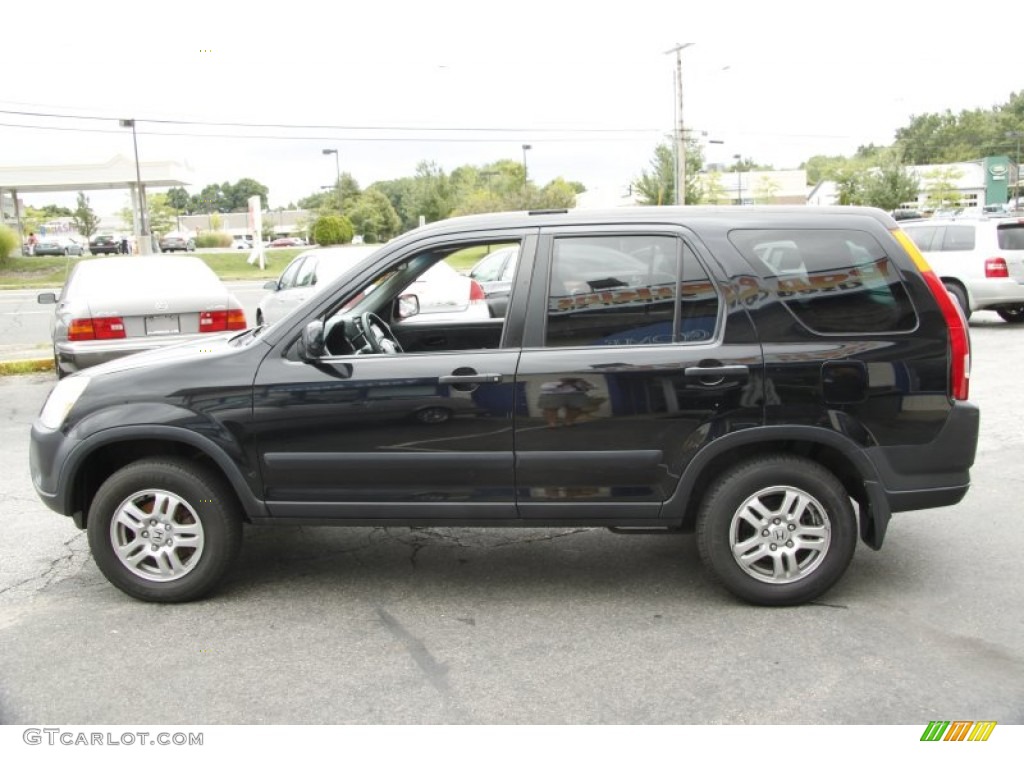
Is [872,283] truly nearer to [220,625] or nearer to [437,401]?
[437,401]

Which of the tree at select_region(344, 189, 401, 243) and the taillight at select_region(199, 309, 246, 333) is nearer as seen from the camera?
the taillight at select_region(199, 309, 246, 333)

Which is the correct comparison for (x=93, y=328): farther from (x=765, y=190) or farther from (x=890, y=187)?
(x=765, y=190)

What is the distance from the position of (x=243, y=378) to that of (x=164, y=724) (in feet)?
5.23

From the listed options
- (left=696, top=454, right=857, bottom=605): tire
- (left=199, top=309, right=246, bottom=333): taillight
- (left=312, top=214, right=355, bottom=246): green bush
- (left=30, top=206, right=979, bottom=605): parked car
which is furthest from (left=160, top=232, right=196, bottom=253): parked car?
(left=696, top=454, right=857, bottom=605): tire

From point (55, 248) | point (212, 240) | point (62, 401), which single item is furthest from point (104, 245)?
point (62, 401)

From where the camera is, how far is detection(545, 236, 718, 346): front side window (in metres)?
4.25

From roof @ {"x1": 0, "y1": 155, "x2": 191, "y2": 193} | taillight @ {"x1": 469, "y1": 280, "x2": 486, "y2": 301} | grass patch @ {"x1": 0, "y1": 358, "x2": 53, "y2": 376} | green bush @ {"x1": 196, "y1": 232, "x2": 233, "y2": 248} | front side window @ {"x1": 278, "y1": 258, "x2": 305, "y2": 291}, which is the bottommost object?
grass patch @ {"x1": 0, "y1": 358, "x2": 53, "y2": 376}

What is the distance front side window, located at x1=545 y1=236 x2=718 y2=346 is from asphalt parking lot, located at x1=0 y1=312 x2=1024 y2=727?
50.9 inches

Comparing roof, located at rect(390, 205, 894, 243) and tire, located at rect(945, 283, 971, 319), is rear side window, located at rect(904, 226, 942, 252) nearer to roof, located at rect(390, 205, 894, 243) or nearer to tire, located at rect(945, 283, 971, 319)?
tire, located at rect(945, 283, 971, 319)

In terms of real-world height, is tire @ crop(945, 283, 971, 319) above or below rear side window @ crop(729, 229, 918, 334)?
below

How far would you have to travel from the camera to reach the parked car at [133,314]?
892cm

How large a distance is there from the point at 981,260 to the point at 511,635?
12792 mm

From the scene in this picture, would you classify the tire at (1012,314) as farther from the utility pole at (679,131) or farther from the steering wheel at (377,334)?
the utility pole at (679,131)

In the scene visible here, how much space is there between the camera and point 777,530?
166 inches
